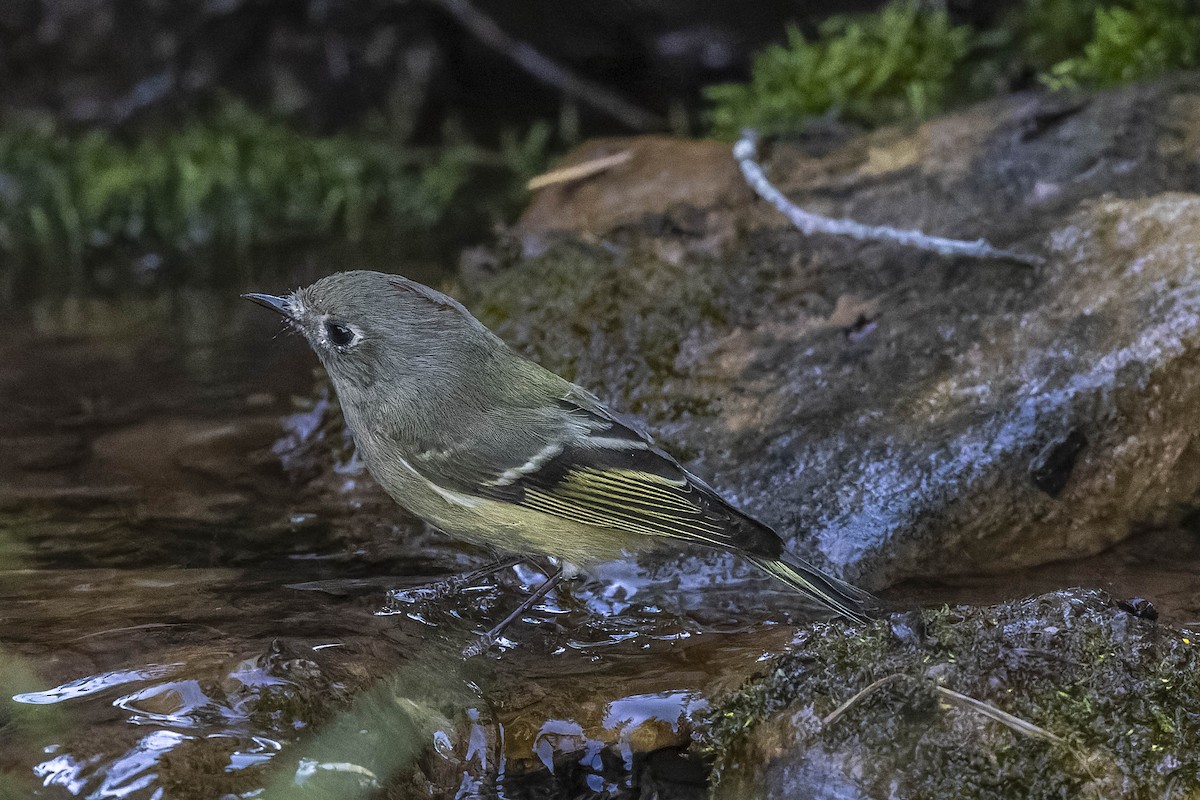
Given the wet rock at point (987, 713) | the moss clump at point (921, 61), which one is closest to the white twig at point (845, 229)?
the moss clump at point (921, 61)

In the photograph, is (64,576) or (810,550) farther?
(810,550)

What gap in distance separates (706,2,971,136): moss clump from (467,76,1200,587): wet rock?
0.71 meters

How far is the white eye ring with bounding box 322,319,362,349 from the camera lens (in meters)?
3.54

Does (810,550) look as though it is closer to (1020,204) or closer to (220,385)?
(1020,204)

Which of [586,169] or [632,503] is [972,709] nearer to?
[632,503]

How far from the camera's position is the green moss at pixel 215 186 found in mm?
6219

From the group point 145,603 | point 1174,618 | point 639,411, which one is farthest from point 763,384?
point 145,603

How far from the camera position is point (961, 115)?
494 centimetres

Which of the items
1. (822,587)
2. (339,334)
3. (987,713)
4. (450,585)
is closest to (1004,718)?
(987,713)

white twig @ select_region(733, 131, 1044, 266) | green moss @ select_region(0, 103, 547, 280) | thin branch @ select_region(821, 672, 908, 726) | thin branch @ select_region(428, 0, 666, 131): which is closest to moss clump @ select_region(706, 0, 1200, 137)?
white twig @ select_region(733, 131, 1044, 266)

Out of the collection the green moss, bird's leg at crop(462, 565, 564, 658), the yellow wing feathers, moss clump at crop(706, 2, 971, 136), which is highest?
moss clump at crop(706, 2, 971, 136)

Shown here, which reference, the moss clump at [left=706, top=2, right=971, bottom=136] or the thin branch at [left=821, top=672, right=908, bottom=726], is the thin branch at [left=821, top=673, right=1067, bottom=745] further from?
the moss clump at [left=706, top=2, right=971, bottom=136]

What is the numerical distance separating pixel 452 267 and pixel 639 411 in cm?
145

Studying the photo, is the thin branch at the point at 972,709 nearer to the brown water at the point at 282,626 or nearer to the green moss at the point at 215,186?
the brown water at the point at 282,626
